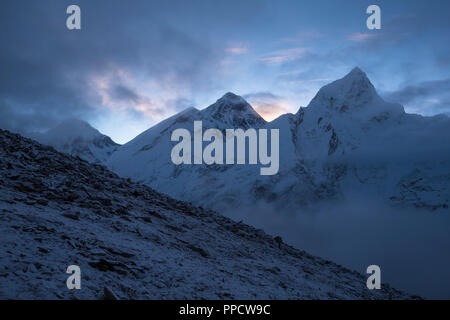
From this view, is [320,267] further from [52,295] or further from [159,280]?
[52,295]

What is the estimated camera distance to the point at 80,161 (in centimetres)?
2208

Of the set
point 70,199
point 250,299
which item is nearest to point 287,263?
point 250,299

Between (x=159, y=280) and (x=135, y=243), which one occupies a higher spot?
(x=135, y=243)

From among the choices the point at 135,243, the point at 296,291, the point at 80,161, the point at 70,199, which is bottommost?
the point at 296,291

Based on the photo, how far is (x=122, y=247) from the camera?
11.8 metres

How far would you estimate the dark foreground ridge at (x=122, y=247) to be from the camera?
9.16m

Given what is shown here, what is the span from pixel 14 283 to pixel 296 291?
9529 mm

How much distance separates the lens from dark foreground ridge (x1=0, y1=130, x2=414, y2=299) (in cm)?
916

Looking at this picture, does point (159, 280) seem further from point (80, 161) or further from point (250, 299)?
point (80, 161)
